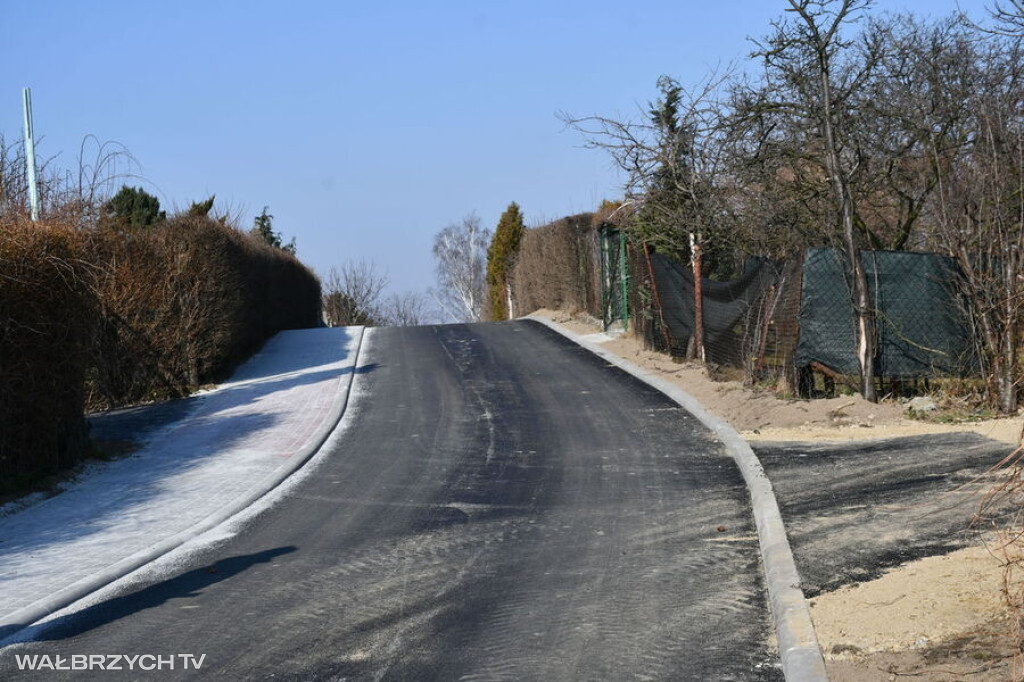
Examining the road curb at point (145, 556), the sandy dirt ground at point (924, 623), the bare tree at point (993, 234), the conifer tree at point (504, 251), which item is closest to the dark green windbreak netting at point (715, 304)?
the bare tree at point (993, 234)

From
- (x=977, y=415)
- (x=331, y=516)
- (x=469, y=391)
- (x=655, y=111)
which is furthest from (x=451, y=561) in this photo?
(x=655, y=111)

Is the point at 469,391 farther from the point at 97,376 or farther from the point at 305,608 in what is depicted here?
the point at 305,608

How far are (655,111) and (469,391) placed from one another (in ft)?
18.4

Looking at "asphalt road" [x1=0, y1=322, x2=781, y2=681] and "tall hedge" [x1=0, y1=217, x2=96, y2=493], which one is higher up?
"tall hedge" [x1=0, y1=217, x2=96, y2=493]

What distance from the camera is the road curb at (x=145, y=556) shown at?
6.34m

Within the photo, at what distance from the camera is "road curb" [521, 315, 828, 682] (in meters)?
4.94

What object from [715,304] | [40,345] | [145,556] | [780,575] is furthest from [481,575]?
[715,304]

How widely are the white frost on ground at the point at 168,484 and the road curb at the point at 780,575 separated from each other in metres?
4.89

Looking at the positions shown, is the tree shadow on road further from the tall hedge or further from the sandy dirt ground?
the sandy dirt ground

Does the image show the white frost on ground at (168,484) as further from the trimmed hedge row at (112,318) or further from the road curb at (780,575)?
the road curb at (780,575)

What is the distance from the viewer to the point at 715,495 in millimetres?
8961

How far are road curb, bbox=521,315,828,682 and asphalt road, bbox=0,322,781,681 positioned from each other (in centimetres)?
12

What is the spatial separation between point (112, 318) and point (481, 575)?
10263 millimetres

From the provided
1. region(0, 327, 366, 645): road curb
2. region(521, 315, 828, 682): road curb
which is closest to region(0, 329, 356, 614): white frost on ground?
region(0, 327, 366, 645): road curb
